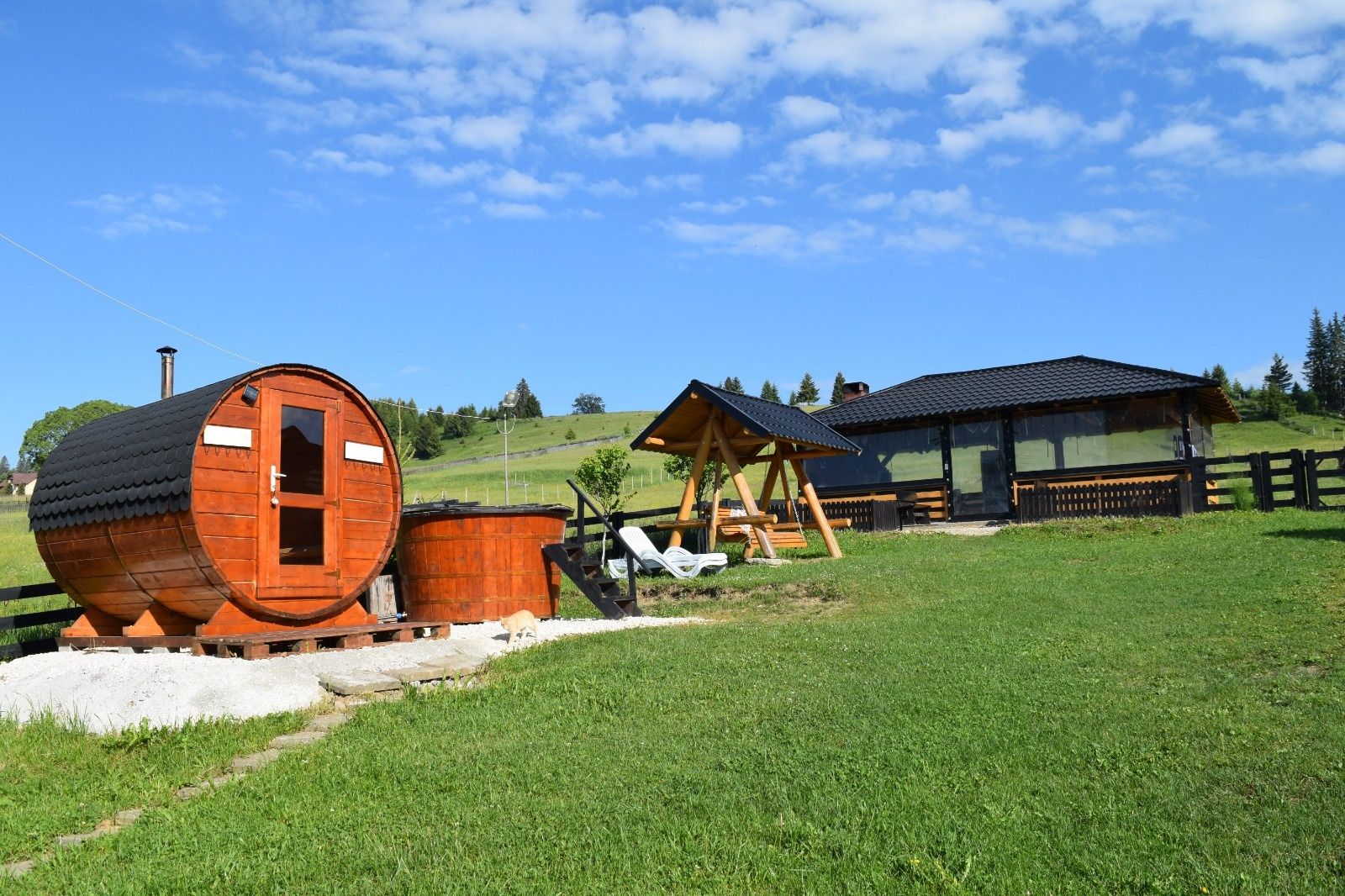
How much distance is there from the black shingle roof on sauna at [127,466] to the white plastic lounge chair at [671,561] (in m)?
7.70

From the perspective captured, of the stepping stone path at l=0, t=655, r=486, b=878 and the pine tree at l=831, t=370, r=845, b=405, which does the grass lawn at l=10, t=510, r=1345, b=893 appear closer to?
the stepping stone path at l=0, t=655, r=486, b=878

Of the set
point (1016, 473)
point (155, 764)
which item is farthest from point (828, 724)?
point (1016, 473)

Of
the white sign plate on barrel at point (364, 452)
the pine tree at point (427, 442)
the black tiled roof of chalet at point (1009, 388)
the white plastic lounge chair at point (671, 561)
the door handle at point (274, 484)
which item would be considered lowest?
the white plastic lounge chair at point (671, 561)

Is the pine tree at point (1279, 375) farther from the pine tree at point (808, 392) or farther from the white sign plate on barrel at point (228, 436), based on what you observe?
the white sign plate on barrel at point (228, 436)

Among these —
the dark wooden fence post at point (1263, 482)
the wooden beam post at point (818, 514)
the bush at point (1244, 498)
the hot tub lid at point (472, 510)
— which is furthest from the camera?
the bush at point (1244, 498)

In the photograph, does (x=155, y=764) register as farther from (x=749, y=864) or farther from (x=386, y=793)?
(x=749, y=864)

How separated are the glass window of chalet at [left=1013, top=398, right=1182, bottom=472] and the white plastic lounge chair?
1316 centimetres

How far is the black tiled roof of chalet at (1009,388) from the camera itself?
1048 inches

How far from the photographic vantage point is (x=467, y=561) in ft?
42.7

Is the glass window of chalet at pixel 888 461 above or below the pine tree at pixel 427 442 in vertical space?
below

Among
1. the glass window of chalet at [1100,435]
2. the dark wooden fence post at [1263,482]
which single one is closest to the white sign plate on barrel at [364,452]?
the dark wooden fence post at [1263,482]

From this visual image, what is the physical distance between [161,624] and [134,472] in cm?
167

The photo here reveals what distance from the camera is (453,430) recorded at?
375ft

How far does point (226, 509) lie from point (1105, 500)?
19.7m
